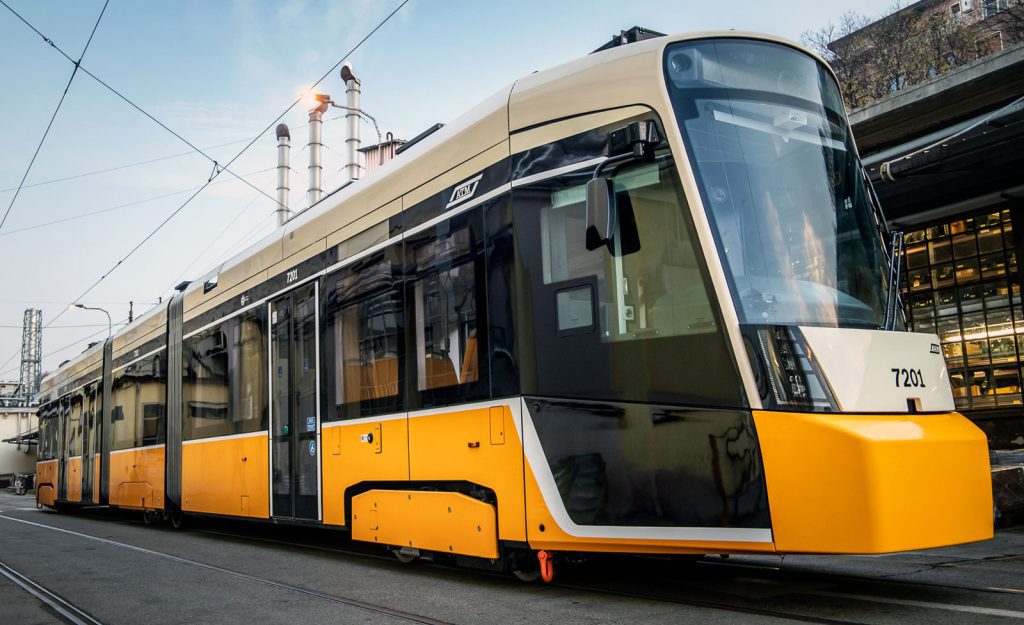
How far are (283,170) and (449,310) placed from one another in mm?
26314

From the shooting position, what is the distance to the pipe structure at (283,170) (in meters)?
30.5

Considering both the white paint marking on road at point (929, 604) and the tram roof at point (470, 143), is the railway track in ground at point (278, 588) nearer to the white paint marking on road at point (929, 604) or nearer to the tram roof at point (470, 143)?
the white paint marking on road at point (929, 604)

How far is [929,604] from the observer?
4938 mm

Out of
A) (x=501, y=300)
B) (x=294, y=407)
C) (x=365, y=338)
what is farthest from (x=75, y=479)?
(x=501, y=300)

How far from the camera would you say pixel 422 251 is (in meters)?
7.18

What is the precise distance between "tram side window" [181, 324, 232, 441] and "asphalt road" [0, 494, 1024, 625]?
2083 millimetres

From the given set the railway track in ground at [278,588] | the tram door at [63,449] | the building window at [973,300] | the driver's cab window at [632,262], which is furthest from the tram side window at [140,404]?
the building window at [973,300]

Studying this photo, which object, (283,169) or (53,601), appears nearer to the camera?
(53,601)

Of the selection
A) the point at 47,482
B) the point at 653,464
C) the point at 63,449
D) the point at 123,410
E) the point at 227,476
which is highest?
the point at 123,410

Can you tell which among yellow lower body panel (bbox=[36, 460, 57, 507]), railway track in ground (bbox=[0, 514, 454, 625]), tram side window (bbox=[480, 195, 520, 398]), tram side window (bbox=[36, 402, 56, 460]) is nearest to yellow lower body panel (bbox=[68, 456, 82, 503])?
yellow lower body panel (bbox=[36, 460, 57, 507])

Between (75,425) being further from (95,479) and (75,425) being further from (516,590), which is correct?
(516,590)

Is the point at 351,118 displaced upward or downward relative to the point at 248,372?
upward

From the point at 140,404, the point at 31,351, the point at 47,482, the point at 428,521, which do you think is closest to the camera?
the point at 428,521

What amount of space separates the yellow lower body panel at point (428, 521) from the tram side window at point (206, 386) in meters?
3.90
